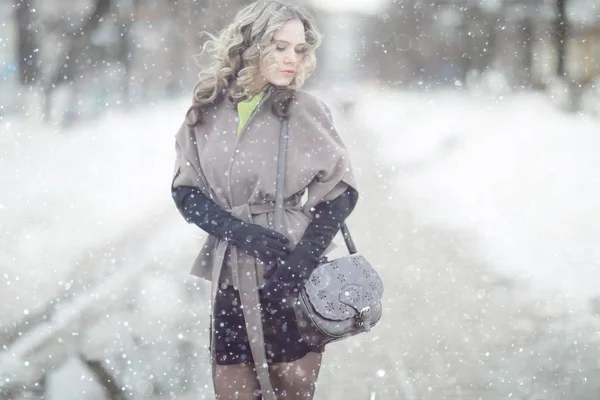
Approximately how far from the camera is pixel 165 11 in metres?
8.68

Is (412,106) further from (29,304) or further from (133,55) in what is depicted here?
(29,304)

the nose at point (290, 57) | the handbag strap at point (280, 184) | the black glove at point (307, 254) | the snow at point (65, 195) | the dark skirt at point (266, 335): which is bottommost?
the snow at point (65, 195)

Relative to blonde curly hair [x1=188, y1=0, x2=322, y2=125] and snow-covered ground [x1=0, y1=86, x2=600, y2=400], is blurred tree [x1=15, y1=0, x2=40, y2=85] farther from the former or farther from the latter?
blonde curly hair [x1=188, y1=0, x2=322, y2=125]

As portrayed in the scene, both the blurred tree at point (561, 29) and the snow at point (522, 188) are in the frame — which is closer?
the snow at point (522, 188)

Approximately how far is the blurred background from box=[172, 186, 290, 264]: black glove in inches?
69.4

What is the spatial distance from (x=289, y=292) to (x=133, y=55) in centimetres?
643

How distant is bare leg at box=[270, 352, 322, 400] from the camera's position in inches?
122

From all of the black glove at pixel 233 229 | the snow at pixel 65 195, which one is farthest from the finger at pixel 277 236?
the snow at pixel 65 195

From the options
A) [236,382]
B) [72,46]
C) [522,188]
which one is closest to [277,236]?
[236,382]

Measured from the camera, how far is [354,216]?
8.70 m

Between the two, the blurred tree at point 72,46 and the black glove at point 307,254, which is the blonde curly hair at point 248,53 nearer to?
the black glove at point 307,254

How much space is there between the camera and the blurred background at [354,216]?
5.52m

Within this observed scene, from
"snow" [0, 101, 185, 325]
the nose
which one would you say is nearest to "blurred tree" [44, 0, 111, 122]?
→ "snow" [0, 101, 185, 325]

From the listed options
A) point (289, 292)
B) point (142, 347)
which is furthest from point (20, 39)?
point (289, 292)
